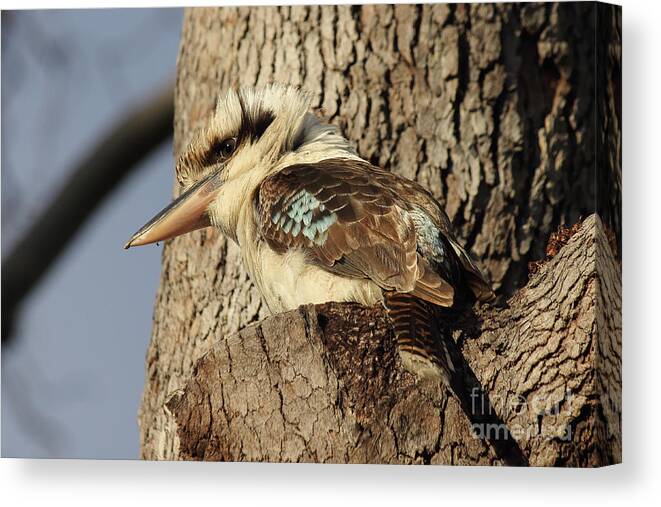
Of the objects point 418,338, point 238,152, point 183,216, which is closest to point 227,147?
point 238,152

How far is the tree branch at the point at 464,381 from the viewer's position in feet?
9.37

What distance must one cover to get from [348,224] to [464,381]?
47 centimetres

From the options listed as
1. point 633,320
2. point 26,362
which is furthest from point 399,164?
point 26,362

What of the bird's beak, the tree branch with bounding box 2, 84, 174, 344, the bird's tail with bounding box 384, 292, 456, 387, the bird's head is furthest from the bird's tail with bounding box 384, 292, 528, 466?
the tree branch with bounding box 2, 84, 174, 344

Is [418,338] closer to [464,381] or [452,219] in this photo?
[464,381]

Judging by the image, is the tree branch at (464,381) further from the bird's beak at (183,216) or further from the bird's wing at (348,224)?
the bird's beak at (183,216)

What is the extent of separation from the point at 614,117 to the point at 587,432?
779 mm

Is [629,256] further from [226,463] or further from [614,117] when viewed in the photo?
[226,463]

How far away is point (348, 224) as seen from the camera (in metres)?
2.93

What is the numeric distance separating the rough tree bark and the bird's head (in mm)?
78

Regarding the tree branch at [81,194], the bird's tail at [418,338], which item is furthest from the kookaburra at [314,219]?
the tree branch at [81,194]

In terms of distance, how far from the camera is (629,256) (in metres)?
2.99

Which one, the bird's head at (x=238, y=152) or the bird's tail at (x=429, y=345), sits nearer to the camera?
the bird's tail at (x=429, y=345)

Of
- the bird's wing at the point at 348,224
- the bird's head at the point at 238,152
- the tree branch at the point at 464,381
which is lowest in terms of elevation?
the tree branch at the point at 464,381
